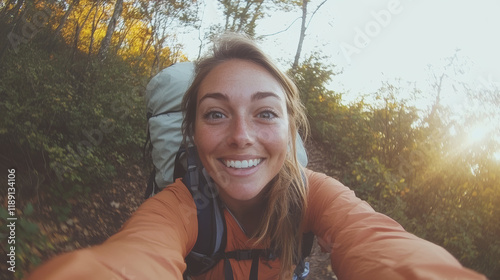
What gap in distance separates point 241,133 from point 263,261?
0.69 metres

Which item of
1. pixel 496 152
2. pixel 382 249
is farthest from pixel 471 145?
pixel 382 249

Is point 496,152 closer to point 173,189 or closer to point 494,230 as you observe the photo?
point 494,230

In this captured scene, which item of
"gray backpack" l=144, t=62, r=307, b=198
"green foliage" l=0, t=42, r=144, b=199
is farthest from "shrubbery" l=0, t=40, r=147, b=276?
"gray backpack" l=144, t=62, r=307, b=198

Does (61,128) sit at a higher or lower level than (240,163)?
lower

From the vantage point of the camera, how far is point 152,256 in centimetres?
99

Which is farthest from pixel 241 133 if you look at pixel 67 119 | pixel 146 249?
pixel 67 119

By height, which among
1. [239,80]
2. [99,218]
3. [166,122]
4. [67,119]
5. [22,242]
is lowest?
[99,218]

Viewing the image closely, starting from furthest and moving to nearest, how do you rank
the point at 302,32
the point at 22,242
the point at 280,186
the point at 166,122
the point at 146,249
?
the point at 302,32
the point at 166,122
the point at 22,242
the point at 280,186
the point at 146,249

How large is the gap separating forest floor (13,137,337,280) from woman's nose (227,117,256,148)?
177 cm

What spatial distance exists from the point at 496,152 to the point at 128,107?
5.29m

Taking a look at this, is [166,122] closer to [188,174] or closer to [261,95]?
[188,174]

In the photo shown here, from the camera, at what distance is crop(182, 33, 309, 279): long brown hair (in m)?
1.59

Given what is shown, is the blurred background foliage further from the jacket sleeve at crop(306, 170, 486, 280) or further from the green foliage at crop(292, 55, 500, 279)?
the jacket sleeve at crop(306, 170, 486, 280)

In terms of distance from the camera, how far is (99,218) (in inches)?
149
